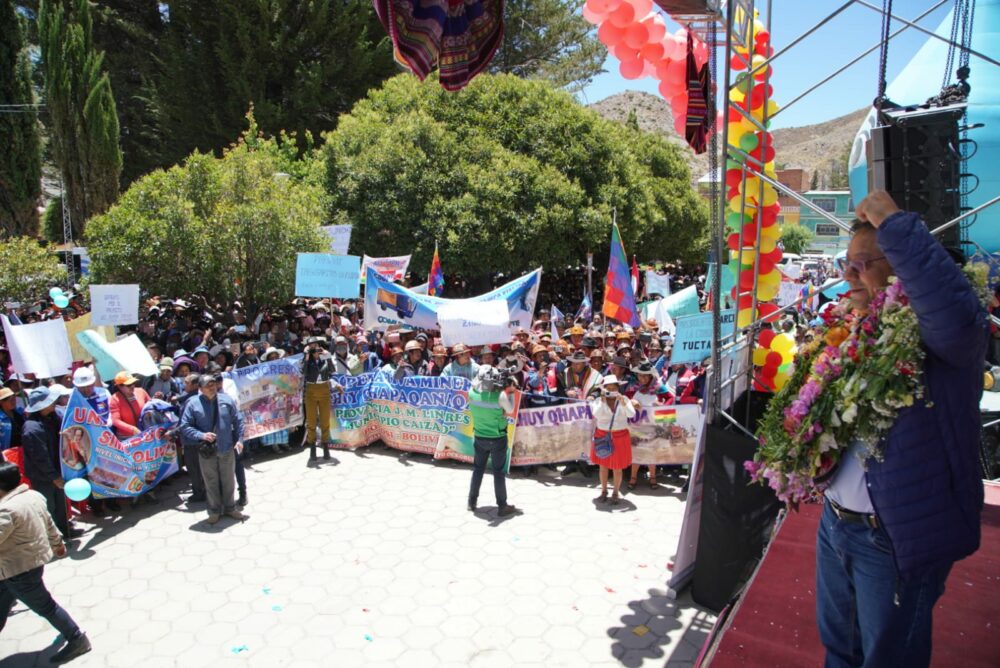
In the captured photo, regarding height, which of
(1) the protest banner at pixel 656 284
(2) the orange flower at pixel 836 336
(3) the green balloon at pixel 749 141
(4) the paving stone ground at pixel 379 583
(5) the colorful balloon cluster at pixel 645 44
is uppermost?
(5) the colorful balloon cluster at pixel 645 44

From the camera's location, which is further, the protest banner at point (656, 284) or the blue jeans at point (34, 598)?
the protest banner at point (656, 284)

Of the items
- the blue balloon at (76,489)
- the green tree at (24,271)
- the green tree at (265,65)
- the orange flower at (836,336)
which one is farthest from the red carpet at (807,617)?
the green tree at (265,65)

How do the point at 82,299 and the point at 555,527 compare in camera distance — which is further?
the point at 82,299

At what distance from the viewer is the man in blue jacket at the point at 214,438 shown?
7.17 meters

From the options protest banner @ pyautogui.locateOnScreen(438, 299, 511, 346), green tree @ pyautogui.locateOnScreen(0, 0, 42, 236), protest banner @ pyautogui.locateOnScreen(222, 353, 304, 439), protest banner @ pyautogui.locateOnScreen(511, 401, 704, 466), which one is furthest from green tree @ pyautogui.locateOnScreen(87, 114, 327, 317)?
green tree @ pyautogui.locateOnScreen(0, 0, 42, 236)

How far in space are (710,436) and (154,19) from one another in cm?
3404

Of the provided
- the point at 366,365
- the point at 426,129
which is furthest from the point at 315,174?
the point at 366,365

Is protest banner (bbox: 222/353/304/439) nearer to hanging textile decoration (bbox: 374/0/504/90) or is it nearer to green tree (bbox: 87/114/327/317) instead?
green tree (bbox: 87/114/327/317)

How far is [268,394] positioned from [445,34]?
5.95 m

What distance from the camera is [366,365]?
1044 cm

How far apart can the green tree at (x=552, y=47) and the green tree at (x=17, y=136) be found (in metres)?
17.7

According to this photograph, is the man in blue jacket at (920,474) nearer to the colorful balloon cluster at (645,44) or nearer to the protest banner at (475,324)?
the colorful balloon cluster at (645,44)

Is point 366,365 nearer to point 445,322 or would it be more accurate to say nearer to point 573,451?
point 445,322

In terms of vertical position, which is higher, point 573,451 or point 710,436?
point 710,436
